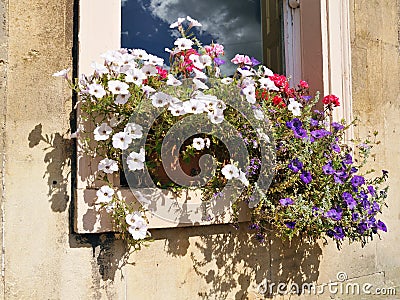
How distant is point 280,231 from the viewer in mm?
2859

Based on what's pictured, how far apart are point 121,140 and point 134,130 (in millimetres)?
77

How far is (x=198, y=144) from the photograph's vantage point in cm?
263

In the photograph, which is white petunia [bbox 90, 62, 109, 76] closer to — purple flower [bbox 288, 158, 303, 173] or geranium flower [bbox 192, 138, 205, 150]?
geranium flower [bbox 192, 138, 205, 150]

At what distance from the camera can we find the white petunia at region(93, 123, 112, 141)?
2.47m

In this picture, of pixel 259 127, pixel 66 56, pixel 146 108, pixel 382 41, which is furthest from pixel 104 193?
pixel 382 41

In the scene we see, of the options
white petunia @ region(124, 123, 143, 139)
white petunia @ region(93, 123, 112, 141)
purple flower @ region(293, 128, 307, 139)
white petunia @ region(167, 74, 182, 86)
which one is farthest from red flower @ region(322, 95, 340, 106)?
white petunia @ region(93, 123, 112, 141)

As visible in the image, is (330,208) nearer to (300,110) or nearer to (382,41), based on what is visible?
(300,110)

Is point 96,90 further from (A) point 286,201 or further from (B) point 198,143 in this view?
(A) point 286,201

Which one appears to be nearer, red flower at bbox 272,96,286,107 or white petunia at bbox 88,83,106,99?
white petunia at bbox 88,83,106,99

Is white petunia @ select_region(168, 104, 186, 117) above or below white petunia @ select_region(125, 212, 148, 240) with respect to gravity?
above

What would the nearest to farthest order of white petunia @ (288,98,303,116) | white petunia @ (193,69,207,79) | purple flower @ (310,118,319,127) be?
white petunia @ (193,69,207,79) < white petunia @ (288,98,303,116) < purple flower @ (310,118,319,127)
